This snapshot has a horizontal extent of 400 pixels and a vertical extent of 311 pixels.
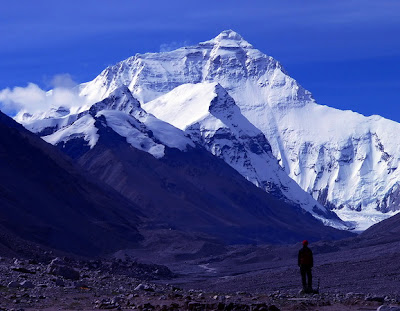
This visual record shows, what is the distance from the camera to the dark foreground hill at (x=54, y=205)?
121 metres

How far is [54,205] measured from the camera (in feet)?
463

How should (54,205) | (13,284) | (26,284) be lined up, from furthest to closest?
(54,205), (26,284), (13,284)

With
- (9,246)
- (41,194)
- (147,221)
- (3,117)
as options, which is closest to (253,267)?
(41,194)

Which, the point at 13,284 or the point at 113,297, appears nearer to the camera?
the point at 113,297

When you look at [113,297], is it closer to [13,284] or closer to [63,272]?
[13,284]

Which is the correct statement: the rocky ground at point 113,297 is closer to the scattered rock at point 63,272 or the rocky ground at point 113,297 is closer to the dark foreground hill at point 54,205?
the scattered rock at point 63,272

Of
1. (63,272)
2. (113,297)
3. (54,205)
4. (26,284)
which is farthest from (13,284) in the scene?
(54,205)

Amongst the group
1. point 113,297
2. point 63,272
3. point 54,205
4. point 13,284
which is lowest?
point 113,297

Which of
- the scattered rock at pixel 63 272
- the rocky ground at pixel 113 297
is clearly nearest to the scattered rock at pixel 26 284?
the rocky ground at pixel 113 297

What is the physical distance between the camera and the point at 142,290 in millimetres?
39438

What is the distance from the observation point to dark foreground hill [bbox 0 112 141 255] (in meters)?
121

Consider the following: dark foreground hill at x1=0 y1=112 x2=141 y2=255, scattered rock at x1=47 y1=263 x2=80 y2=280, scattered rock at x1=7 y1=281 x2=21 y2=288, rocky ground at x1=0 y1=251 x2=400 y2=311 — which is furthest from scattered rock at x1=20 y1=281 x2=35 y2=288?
dark foreground hill at x1=0 y1=112 x2=141 y2=255

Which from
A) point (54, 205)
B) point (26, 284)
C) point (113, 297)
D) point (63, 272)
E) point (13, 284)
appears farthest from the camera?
point (54, 205)

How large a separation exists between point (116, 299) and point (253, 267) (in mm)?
89591
